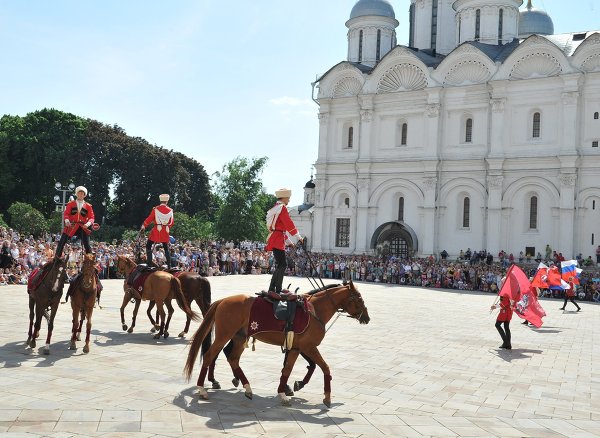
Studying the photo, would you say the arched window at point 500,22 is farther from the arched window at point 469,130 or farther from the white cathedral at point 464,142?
the arched window at point 469,130

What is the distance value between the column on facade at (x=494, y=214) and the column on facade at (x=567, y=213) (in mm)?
3624

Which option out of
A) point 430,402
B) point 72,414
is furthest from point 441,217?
point 72,414

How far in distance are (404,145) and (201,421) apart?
38.3 m

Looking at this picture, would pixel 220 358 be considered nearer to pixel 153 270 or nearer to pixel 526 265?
pixel 153 270

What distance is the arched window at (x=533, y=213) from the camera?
128 ft

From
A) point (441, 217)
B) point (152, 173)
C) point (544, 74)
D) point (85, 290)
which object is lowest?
point (85, 290)

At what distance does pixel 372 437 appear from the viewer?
651cm

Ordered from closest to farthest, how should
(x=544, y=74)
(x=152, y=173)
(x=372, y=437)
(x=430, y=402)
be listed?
(x=372, y=437) < (x=430, y=402) < (x=544, y=74) < (x=152, y=173)

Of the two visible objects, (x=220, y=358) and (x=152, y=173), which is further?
(x=152, y=173)

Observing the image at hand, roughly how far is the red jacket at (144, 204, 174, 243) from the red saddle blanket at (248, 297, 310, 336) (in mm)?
5797

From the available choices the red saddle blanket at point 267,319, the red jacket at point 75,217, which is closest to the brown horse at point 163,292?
the red jacket at point 75,217

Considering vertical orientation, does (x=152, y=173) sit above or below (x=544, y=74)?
below

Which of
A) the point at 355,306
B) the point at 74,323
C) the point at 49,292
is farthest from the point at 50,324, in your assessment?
the point at 355,306

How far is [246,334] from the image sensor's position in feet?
26.4
